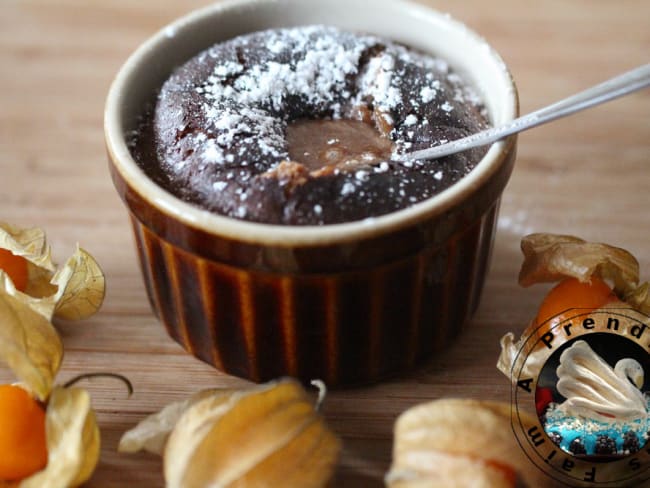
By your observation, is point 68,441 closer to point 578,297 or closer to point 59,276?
point 59,276

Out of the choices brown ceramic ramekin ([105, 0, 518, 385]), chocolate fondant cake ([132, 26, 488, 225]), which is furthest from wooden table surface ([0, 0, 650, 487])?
chocolate fondant cake ([132, 26, 488, 225])

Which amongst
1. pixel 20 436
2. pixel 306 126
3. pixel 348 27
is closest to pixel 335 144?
pixel 306 126

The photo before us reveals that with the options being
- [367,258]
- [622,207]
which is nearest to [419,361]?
[367,258]

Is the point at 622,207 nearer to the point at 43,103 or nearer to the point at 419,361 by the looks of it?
the point at 419,361

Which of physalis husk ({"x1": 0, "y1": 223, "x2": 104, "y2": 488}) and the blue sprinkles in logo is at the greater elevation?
physalis husk ({"x1": 0, "y1": 223, "x2": 104, "y2": 488})

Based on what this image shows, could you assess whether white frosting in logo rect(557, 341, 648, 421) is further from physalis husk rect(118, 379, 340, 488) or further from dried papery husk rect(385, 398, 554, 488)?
physalis husk rect(118, 379, 340, 488)

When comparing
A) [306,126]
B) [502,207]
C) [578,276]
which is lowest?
[502,207]
